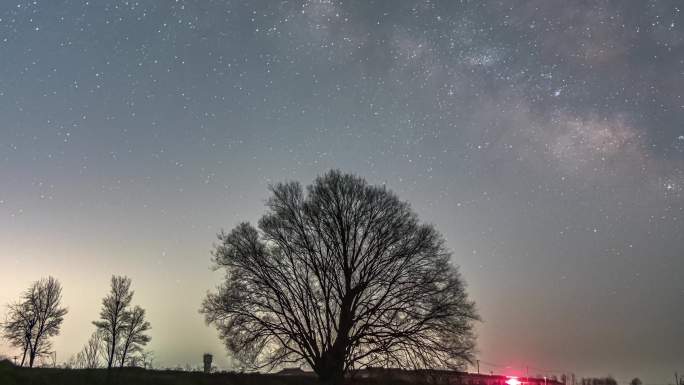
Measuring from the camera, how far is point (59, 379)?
20906 millimetres

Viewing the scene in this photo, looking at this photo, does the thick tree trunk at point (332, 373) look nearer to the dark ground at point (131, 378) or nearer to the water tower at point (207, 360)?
the dark ground at point (131, 378)

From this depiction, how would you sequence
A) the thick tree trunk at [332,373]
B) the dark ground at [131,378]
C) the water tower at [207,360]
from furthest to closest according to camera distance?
1. the water tower at [207,360]
2. the thick tree trunk at [332,373]
3. the dark ground at [131,378]

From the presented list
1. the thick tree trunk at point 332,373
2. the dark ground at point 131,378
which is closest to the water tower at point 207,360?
the dark ground at point 131,378

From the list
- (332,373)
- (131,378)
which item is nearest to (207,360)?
(131,378)

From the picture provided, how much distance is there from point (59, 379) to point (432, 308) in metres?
15.8

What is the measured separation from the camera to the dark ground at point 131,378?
19.7 m

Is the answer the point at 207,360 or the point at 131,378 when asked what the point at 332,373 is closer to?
the point at 207,360

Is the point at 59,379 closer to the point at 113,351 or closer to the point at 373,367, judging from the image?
the point at 373,367

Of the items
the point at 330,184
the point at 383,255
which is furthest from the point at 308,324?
the point at 330,184

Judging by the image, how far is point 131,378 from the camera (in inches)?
913

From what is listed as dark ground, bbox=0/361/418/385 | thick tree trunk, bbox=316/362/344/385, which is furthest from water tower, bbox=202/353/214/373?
thick tree trunk, bbox=316/362/344/385

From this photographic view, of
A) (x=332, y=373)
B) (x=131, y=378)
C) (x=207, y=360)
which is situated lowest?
(x=131, y=378)

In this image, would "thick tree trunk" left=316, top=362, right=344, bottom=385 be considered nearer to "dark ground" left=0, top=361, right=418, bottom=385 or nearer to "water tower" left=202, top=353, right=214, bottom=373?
"dark ground" left=0, top=361, right=418, bottom=385

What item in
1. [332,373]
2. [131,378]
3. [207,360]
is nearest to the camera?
[131,378]
